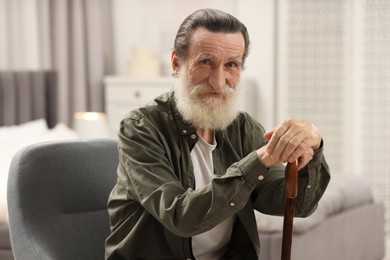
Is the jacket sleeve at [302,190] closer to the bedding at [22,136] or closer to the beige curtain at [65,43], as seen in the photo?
the bedding at [22,136]

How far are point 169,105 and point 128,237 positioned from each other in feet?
1.17

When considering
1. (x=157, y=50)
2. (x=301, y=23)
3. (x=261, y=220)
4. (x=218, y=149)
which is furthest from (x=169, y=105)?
(x=157, y=50)

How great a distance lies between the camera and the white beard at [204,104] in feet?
6.10

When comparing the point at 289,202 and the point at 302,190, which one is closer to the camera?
the point at 289,202

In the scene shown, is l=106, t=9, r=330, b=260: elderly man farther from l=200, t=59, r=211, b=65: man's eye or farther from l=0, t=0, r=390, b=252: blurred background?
l=0, t=0, r=390, b=252: blurred background

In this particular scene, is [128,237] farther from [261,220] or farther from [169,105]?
[261,220]

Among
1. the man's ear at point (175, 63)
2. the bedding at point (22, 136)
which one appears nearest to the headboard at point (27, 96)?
the bedding at point (22, 136)

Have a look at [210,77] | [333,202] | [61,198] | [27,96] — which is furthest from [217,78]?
[27,96]

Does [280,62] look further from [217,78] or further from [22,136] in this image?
[217,78]

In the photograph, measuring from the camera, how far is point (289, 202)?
1718 mm

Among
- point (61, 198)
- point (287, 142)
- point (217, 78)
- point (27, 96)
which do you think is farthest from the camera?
point (27, 96)

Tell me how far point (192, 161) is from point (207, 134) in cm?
12

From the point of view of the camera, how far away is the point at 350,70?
5.52m

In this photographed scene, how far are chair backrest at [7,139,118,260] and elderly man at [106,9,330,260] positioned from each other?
210 mm
